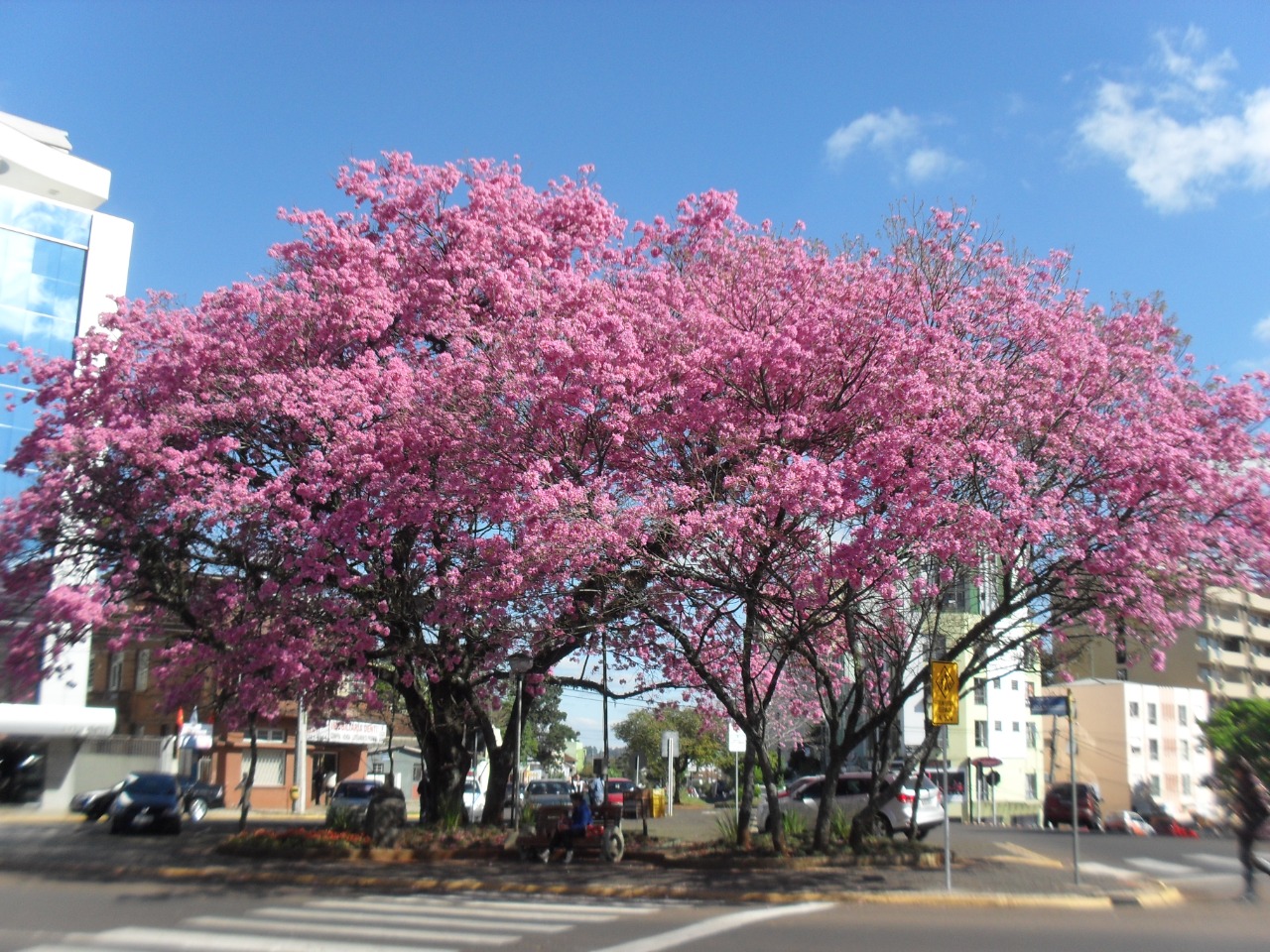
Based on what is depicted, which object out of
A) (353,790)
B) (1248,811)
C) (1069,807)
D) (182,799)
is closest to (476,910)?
(1248,811)

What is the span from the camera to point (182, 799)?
2912 centimetres

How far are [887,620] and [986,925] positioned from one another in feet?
20.7

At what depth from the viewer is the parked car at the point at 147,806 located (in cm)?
2584

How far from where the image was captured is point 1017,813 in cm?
5628

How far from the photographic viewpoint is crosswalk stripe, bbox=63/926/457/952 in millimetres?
9922

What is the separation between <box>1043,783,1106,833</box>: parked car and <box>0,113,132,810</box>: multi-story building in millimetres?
32430

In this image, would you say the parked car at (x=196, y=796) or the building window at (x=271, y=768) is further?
the building window at (x=271, y=768)

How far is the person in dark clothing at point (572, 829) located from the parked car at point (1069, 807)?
2346 cm

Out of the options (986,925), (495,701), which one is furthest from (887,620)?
(495,701)

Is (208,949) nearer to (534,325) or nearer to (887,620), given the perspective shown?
(534,325)

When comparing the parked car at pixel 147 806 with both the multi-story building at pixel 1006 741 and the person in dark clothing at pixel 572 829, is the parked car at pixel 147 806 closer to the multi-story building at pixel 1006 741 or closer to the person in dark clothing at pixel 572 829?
the person in dark clothing at pixel 572 829

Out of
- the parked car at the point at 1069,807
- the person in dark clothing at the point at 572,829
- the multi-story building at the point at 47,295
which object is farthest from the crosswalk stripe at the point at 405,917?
the parked car at the point at 1069,807

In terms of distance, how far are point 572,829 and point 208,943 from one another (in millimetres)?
9189

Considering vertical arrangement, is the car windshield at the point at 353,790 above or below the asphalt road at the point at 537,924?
below
